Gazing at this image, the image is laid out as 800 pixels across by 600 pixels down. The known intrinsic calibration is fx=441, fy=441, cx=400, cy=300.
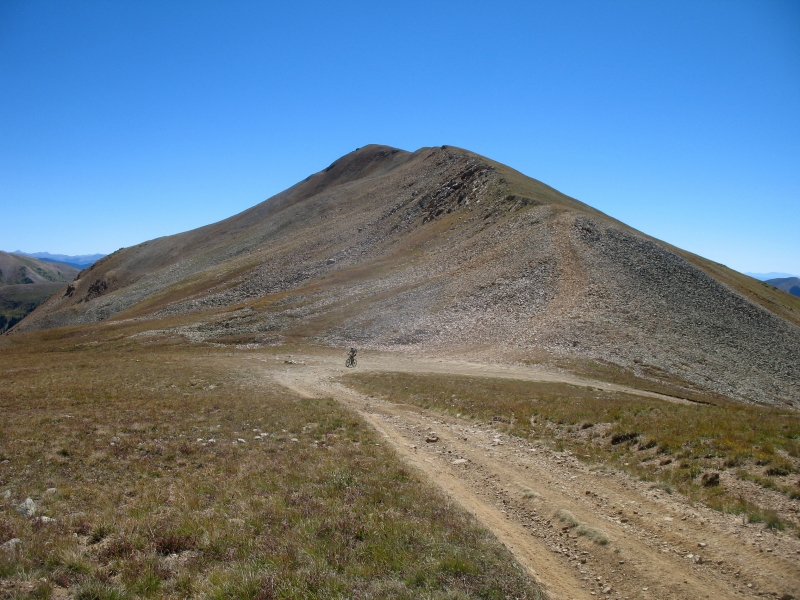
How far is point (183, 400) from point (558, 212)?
6601cm

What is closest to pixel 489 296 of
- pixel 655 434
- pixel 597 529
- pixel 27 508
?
pixel 655 434

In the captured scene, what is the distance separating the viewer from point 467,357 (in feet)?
139

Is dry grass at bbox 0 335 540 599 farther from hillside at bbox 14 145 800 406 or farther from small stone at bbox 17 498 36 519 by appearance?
hillside at bbox 14 145 800 406

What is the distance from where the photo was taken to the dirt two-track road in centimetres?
820

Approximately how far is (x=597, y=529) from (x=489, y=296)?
45.8m

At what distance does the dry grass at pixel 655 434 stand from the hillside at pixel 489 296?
53.4 ft

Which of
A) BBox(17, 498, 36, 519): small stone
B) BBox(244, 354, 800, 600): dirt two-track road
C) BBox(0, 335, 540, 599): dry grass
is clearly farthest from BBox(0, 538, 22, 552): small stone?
BBox(244, 354, 800, 600): dirt two-track road

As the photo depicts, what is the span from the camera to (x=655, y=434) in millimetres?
14820

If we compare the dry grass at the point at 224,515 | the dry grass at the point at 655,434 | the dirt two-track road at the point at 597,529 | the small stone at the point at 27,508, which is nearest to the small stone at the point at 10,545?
the dry grass at the point at 224,515

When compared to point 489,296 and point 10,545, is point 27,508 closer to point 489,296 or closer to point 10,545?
point 10,545

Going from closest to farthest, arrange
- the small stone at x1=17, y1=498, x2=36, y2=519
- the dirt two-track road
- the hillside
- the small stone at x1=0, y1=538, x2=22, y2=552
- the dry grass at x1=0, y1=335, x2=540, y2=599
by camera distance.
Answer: the dry grass at x1=0, y1=335, x2=540, y2=599 < the small stone at x1=0, y1=538, x2=22, y2=552 < the dirt two-track road < the small stone at x1=17, y1=498, x2=36, y2=519 < the hillside

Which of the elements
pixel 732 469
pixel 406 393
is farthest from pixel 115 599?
pixel 406 393

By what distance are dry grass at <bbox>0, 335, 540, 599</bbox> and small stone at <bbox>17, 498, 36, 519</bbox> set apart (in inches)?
4.6

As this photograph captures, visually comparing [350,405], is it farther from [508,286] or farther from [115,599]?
[508,286]
